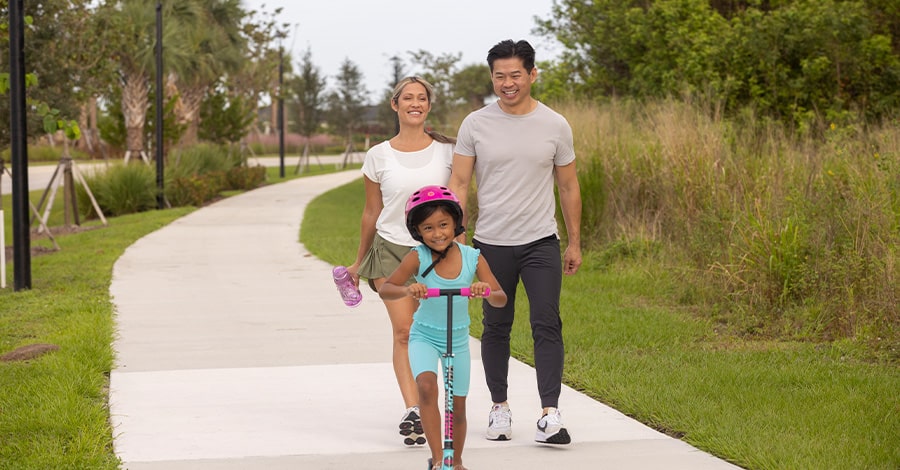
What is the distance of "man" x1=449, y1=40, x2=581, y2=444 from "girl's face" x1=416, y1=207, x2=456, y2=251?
701 millimetres

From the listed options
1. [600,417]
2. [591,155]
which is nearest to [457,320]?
[600,417]

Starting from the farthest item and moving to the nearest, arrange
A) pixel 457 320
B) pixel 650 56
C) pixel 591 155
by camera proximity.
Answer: pixel 650 56 → pixel 591 155 → pixel 457 320

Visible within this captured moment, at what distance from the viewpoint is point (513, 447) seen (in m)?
5.79

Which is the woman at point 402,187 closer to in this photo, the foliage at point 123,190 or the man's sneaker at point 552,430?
the man's sneaker at point 552,430

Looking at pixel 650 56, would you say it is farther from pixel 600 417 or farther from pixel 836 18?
pixel 600 417

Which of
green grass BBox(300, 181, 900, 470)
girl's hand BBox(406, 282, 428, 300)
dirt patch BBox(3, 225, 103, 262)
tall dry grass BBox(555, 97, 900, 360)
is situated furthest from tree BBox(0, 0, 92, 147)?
girl's hand BBox(406, 282, 428, 300)

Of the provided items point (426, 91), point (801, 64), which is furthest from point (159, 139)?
point (426, 91)

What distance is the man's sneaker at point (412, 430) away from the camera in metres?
5.82

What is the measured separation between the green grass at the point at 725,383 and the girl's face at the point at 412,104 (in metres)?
2.05

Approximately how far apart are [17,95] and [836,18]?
1315 cm

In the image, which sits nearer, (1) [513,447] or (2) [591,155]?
(1) [513,447]

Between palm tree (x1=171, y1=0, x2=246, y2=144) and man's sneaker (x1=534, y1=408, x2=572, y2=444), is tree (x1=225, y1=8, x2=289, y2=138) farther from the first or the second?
man's sneaker (x1=534, y1=408, x2=572, y2=444)

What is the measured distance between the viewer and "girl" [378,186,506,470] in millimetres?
4902

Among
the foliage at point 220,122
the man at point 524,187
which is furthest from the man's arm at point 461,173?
the foliage at point 220,122
